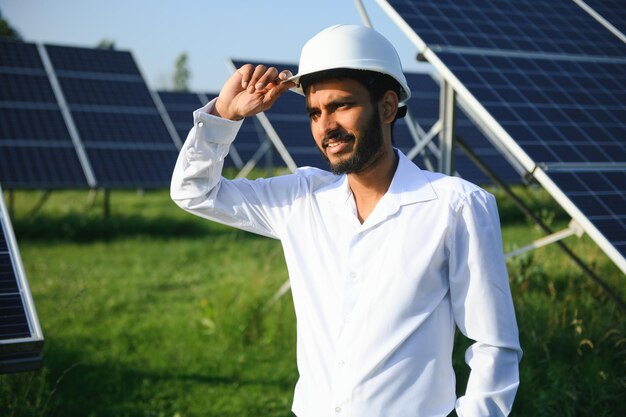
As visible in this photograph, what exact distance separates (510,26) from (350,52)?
449 cm

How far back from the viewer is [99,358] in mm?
6191

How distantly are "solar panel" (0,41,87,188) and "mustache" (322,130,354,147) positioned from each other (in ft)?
26.4

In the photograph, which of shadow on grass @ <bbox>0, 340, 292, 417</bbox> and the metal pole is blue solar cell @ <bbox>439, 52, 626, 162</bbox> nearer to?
the metal pole

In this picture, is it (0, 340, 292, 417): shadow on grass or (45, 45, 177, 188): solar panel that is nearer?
(0, 340, 292, 417): shadow on grass

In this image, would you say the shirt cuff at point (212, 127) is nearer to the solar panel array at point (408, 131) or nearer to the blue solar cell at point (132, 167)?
the solar panel array at point (408, 131)

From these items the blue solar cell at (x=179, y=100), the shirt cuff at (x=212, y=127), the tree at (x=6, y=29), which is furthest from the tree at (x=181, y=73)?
the shirt cuff at (x=212, y=127)

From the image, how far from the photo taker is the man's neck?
253 centimetres

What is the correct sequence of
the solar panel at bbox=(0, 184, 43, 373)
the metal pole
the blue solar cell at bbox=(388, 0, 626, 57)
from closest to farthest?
the solar panel at bbox=(0, 184, 43, 373), the metal pole, the blue solar cell at bbox=(388, 0, 626, 57)

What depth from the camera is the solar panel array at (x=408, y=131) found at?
33.2ft

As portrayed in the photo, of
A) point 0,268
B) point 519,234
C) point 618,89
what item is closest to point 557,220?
point 519,234

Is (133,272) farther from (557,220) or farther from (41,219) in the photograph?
(557,220)

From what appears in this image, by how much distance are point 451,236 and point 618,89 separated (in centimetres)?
432

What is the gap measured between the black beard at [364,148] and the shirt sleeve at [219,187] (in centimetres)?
36

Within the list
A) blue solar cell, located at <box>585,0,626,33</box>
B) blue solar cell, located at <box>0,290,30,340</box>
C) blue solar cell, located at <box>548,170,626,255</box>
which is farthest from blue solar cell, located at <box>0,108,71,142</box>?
blue solar cell, located at <box>548,170,626,255</box>
